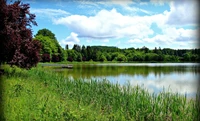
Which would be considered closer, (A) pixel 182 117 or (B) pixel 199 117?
(B) pixel 199 117

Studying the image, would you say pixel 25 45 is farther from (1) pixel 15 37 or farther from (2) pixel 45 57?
(1) pixel 15 37

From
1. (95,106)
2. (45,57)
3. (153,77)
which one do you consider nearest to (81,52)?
(95,106)

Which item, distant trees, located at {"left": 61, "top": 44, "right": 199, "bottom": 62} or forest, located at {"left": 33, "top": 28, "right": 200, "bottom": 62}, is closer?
distant trees, located at {"left": 61, "top": 44, "right": 199, "bottom": 62}

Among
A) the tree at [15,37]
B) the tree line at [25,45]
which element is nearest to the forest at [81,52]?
the tree line at [25,45]

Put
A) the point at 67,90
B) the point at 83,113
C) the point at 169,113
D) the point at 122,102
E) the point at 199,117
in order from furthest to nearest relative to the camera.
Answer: the point at 67,90
the point at 122,102
the point at 169,113
the point at 83,113
the point at 199,117

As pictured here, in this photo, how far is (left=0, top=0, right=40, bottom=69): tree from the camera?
503 cm

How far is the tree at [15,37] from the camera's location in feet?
16.5

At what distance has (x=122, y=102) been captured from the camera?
5.20 metres

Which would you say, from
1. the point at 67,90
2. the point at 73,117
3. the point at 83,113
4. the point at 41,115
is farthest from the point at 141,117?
the point at 67,90

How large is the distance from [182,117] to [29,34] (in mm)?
5227

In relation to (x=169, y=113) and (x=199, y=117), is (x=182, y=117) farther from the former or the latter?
(x=199, y=117)

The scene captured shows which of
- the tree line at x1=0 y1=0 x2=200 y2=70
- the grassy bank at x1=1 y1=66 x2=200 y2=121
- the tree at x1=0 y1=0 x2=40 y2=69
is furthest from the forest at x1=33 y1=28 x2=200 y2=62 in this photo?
the grassy bank at x1=1 y1=66 x2=200 y2=121

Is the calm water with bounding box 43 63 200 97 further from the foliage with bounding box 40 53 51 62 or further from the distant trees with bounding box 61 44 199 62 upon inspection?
the foliage with bounding box 40 53 51 62

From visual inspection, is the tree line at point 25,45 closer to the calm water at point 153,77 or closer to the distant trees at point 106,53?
the distant trees at point 106,53
